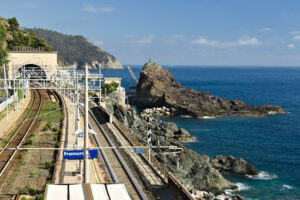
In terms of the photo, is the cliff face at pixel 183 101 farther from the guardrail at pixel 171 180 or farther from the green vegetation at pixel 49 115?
the guardrail at pixel 171 180

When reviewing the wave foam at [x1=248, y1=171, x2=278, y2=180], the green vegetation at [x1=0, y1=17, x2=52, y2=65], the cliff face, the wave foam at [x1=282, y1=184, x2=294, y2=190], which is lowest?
the wave foam at [x1=282, y1=184, x2=294, y2=190]

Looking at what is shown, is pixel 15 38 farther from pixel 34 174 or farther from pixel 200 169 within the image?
pixel 34 174

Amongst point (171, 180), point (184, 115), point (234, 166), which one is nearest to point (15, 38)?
point (184, 115)

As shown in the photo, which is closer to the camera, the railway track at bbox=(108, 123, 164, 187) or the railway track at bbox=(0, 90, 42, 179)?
the railway track at bbox=(108, 123, 164, 187)

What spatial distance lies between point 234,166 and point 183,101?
58.9m

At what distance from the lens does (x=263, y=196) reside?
128 feet

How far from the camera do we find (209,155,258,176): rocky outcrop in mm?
45719

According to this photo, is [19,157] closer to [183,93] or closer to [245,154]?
[245,154]

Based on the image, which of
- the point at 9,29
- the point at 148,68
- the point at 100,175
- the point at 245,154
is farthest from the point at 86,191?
the point at 9,29

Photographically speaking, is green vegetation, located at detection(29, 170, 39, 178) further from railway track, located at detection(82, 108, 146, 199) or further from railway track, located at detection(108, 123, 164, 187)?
railway track, located at detection(108, 123, 164, 187)

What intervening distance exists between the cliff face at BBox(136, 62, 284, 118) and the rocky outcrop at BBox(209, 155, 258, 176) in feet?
148

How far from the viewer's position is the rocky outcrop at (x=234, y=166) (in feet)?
150

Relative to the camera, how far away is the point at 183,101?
4119 inches

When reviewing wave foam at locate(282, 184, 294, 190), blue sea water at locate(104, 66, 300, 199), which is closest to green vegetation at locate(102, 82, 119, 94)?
blue sea water at locate(104, 66, 300, 199)
